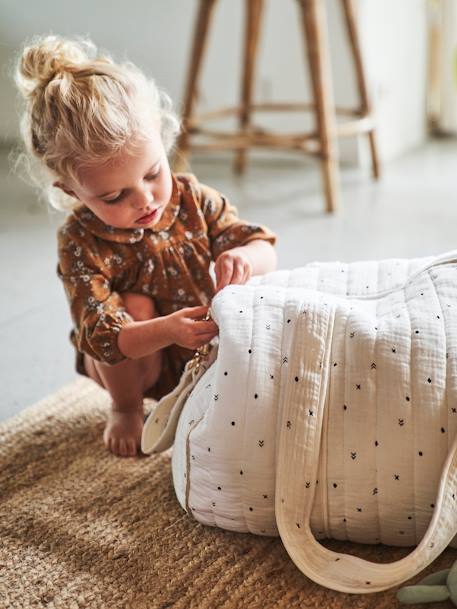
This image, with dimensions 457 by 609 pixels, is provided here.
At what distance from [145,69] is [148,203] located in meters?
1.97

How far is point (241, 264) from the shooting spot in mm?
949

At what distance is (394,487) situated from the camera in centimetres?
74

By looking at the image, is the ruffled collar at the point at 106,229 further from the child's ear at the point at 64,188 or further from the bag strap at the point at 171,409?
the bag strap at the point at 171,409

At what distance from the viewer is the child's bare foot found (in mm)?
1002

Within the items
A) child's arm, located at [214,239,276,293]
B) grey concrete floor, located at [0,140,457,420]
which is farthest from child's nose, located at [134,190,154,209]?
grey concrete floor, located at [0,140,457,420]

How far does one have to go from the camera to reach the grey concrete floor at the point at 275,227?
1.33 meters

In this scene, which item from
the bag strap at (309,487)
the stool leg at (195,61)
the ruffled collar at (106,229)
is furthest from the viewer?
the stool leg at (195,61)

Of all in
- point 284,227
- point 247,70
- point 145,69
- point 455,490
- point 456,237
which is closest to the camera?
point 455,490

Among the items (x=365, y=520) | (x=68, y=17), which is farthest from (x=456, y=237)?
(x=68, y=17)

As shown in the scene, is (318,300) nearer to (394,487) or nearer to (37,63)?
(394,487)

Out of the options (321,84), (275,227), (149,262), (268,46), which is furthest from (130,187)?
(268,46)

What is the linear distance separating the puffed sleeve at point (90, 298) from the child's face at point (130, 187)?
2.1 inches

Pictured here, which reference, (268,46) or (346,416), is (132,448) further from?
(268,46)

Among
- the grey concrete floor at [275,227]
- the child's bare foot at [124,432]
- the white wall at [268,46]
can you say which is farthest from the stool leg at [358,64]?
the child's bare foot at [124,432]
